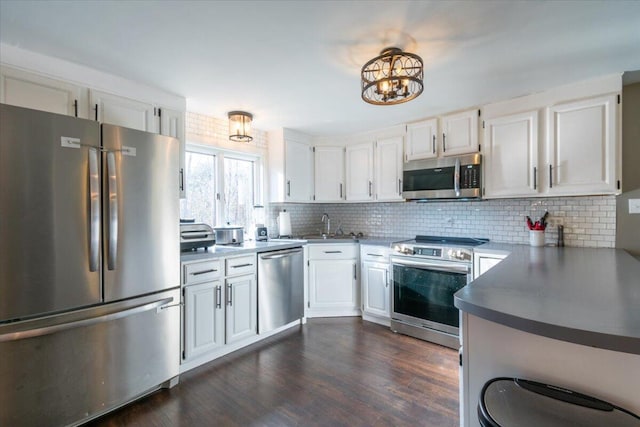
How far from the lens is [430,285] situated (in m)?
2.89

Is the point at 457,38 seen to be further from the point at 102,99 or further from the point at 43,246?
the point at 43,246

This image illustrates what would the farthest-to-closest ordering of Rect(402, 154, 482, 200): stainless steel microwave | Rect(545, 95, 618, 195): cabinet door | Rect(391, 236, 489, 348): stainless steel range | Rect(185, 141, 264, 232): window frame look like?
1. Rect(185, 141, 264, 232): window frame
2. Rect(402, 154, 482, 200): stainless steel microwave
3. Rect(391, 236, 489, 348): stainless steel range
4. Rect(545, 95, 618, 195): cabinet door

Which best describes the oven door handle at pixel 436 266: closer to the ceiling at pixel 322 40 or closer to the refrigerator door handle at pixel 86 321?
the ceiling at pixel 322 40

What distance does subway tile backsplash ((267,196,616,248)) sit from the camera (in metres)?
2.59

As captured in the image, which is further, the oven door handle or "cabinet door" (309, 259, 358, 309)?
"cabinet door" (309, 259, 358, 309)

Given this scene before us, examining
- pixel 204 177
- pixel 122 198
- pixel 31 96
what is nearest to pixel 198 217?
pixel 204 177

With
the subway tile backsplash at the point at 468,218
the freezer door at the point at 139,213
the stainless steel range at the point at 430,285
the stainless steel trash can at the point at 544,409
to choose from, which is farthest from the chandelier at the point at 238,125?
the stainless steel trash can at the point at 544,409

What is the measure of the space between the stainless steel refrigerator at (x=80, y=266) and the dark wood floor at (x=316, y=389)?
0.89 ft

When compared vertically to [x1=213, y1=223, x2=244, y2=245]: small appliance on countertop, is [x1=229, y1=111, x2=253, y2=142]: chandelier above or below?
above

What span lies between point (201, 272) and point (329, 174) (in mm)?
2182

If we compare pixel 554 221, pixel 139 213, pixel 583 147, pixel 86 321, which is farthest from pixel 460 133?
pixel 86 321

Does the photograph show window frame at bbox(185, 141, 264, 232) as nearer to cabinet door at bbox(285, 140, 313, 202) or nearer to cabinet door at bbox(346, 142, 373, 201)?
cabinet door at bbox(285, 140, 313, 202)

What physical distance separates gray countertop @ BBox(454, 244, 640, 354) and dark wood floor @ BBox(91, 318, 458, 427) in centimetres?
104

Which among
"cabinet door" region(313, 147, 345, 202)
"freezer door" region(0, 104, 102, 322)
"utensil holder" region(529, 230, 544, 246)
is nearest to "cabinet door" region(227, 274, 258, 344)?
"freezer door" region(0, 104, 102, 322)
